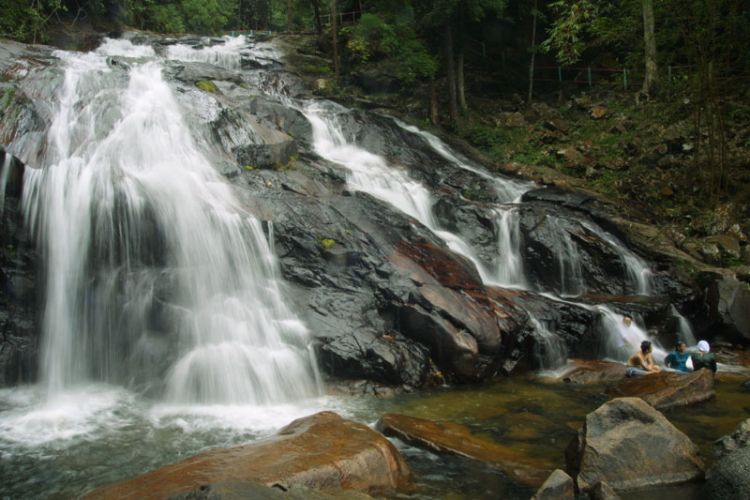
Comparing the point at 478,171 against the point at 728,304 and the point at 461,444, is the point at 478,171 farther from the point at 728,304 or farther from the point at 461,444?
the point at 461,444

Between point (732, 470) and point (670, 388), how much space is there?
3711mm

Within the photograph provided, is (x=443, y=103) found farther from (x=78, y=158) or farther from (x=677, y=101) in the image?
(x=78, y=158)

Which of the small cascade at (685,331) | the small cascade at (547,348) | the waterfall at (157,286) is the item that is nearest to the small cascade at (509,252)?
the small cascade at (547,348)

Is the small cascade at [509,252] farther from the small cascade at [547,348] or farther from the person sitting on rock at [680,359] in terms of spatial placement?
the person sitting on rock at [680,359]

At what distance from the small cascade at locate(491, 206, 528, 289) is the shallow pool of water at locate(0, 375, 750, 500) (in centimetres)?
477

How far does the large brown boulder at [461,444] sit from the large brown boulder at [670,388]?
2870mm

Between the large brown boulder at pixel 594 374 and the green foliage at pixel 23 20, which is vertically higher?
the green foliage at pixel 23 20

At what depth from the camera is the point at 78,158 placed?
11547 millimetres

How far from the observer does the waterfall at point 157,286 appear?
9.50 meters

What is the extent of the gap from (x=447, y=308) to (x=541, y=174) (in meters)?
10.9

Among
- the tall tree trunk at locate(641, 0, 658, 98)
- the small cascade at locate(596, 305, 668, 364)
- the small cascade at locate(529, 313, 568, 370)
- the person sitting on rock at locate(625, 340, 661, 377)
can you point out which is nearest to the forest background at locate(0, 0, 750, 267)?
the tall tree trunk at locate(641, 0, 658, 98)

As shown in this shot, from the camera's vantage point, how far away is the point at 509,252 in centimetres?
1538

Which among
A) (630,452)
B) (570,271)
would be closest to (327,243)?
(570,271)

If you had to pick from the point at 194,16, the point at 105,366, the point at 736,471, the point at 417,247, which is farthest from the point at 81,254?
the point at 194,16
